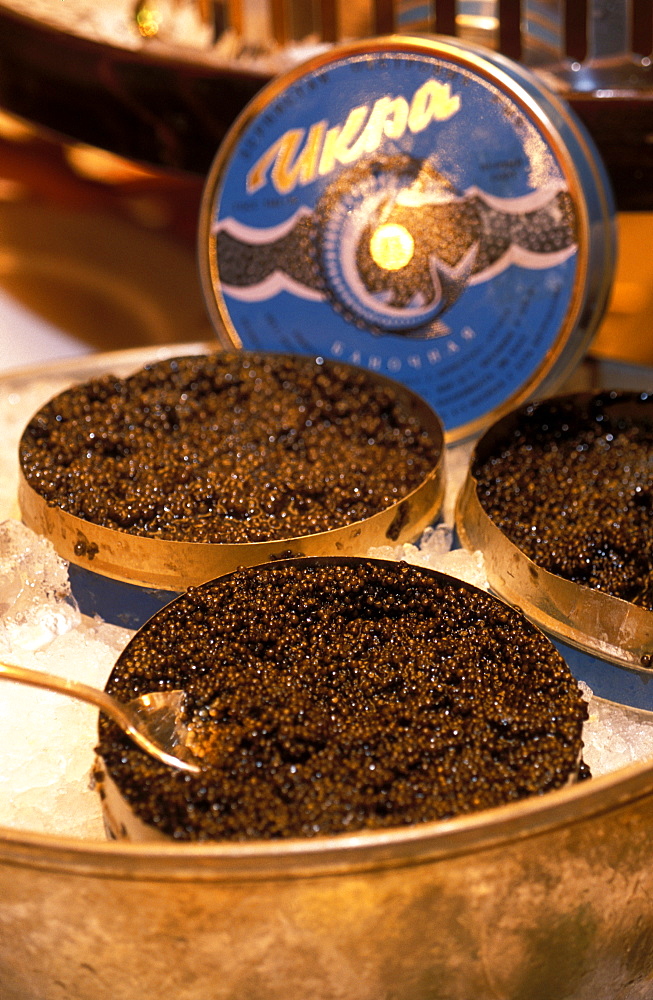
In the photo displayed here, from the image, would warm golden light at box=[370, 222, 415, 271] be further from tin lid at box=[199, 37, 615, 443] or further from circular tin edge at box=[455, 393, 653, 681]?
circular tin edge at box=[455, 393, 653, 681]

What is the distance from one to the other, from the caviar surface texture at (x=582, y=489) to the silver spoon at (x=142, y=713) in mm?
489

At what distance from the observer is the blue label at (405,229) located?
1.51 meters

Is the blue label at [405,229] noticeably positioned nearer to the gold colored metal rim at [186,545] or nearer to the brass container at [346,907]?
the gold colored metal rim at [186,545]

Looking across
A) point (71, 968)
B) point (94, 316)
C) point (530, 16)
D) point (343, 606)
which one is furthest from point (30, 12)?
point (71, 968)

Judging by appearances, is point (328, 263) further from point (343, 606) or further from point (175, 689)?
point (175, 689)

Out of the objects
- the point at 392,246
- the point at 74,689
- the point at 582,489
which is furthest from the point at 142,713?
the point at 392,246

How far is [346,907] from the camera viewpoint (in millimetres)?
785

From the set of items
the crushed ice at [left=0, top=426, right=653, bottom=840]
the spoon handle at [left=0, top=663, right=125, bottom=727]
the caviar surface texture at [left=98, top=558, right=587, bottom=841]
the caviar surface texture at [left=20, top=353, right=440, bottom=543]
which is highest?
the caviar surface texture at [left=20, top=353, right=440, bottom=543]

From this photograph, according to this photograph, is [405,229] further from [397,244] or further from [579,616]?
[579,616]

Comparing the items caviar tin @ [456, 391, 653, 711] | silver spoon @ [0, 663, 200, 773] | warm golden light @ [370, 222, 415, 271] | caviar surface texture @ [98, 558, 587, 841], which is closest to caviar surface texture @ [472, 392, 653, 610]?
caviar tin @ [456, 391, 653, 711]

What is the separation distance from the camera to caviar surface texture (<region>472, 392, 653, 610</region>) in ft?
3.88

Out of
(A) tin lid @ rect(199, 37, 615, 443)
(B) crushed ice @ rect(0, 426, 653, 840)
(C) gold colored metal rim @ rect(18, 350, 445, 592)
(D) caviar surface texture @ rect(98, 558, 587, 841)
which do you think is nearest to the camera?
(D) caviar surface texture @ rect(98, 558, 587, 841)

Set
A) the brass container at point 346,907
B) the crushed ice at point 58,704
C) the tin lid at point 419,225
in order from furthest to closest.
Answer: the tin lid at point 419,225 < the crushed ice at point 58,704 < the brass container at point 346,907

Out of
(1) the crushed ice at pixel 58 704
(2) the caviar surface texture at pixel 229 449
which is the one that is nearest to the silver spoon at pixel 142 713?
(1) the crushed ice at pixel 58 704
